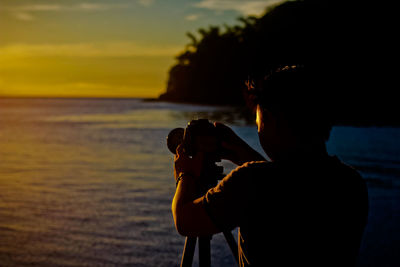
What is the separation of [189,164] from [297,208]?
0.44 metres

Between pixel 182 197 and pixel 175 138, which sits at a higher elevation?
pixel 175 138

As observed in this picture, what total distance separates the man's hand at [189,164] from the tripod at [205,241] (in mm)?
28

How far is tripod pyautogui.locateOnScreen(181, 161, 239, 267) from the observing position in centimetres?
147

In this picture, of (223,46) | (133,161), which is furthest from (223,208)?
(223,46)

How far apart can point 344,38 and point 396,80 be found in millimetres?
8197

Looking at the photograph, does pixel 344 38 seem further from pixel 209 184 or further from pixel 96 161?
pixel 209 184

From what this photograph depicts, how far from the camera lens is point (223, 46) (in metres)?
73.2

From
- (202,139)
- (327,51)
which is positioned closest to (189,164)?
(202,139)

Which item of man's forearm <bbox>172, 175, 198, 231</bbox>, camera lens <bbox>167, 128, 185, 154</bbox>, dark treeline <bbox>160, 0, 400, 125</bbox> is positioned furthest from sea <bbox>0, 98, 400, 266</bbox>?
dark treeline <bbox>160, 0, 400, 125</bbox>

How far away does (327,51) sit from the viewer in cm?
4159

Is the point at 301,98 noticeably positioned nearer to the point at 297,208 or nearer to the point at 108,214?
the point at 297,208

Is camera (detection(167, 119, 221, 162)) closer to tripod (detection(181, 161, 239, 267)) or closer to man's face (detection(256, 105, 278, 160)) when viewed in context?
tripod (detection(181, 161, 239, 267))

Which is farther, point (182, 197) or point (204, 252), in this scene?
point (204, 252)

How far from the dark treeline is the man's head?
1911 centimetres
